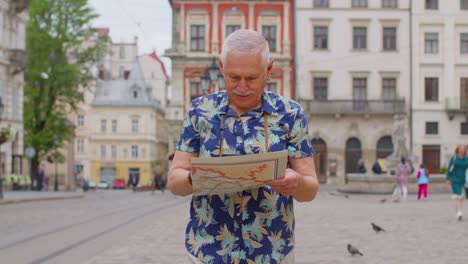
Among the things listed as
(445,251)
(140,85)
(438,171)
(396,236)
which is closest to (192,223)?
(445,251)

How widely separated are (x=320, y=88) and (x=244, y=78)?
51458mm

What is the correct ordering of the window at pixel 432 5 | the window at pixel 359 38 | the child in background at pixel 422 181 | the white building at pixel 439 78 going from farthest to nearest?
the window at pixel 359 38
the window at pixel 432 5
the white building at pixel 439 78
the child in background at pixel 422 181

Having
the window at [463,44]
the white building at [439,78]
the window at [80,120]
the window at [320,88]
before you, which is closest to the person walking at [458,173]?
the white building at [439,78]

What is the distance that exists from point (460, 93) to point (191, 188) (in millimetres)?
52325

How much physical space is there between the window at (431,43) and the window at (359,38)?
4060 millimetres

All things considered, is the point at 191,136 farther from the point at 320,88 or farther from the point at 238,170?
the point at 320,88

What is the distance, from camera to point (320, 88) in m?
54.2

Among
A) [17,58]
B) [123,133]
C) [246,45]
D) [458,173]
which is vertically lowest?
[458,173]

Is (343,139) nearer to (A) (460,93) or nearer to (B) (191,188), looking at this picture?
(A) (460,93)

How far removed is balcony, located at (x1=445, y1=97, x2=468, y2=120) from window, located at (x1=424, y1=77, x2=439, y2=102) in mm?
923

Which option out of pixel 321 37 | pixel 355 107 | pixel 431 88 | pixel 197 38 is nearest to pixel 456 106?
pixel 431 88

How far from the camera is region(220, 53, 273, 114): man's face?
3.13 meters

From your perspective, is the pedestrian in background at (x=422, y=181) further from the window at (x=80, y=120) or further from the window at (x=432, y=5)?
the window at (x=80, y=120)

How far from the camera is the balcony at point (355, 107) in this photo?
5294 cm
